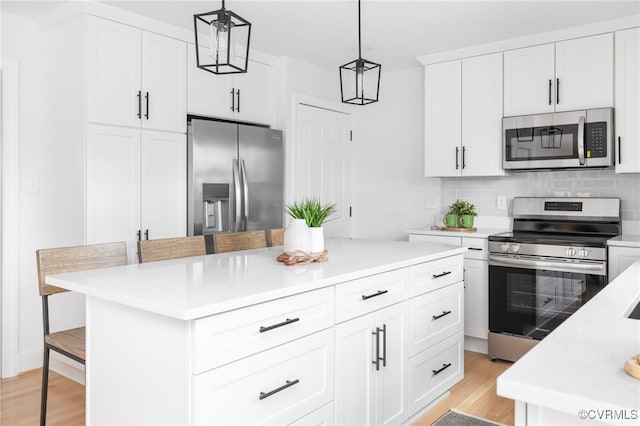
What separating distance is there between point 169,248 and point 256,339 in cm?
115

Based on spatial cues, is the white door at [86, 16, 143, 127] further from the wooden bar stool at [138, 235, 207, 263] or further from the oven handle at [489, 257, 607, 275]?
the oven handle at [489, 257, 607, 275]

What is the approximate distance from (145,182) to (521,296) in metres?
2.79

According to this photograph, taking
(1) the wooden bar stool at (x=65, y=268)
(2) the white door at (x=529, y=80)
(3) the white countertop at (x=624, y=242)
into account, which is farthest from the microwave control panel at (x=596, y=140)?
(1) the wooden bar stool at (x=65, y=268)

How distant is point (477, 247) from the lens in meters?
3.79

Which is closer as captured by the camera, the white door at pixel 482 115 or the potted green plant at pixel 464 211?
the white door at pixel 482 115

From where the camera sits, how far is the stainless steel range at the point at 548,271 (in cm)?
329

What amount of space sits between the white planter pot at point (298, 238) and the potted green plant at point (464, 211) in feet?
7.39

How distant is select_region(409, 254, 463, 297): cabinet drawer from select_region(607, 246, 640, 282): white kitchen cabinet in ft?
3.58

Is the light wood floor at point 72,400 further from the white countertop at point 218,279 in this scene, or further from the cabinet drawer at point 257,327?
the cabinet drawer at point 257,327

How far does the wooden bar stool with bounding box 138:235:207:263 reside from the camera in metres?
2.44

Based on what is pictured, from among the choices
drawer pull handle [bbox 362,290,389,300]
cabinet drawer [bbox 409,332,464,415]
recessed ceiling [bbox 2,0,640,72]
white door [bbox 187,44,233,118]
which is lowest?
cabinet drawer [bbox 409,332,464,415]

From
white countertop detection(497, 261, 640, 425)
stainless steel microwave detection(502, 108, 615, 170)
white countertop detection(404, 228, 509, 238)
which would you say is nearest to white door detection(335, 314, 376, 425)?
white countertop detection(497, 261, 640, 425)

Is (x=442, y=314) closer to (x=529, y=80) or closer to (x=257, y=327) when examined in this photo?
(x=257, y=327)

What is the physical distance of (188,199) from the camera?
3.65 m
